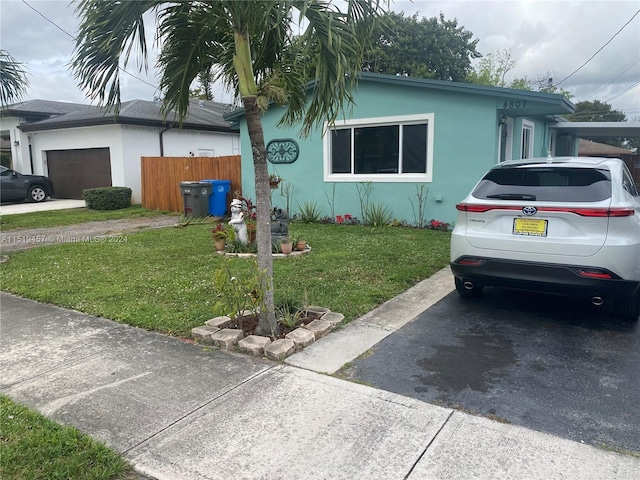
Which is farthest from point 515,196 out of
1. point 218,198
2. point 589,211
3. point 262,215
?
point 218,198

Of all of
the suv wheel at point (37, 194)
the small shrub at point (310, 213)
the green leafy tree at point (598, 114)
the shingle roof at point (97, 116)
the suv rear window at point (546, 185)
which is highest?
the green leafy tree at point (598, 114)

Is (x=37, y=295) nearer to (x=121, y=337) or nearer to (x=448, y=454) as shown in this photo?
(x=121, y=337)

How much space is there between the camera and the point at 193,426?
300 centimetres

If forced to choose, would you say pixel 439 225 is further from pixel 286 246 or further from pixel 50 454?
pixel 50 454

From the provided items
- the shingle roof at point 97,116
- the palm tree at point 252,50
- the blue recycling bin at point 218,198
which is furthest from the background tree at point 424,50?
the palm tree at point 252,50

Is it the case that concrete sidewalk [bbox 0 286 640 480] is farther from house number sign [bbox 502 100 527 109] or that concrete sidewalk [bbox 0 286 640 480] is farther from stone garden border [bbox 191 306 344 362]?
house number sign [bbox 502 100 527 109]

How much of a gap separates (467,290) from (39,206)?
54.0 feet

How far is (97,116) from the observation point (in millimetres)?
17688

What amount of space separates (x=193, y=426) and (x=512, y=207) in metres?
3.50

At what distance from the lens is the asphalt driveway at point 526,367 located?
307cm

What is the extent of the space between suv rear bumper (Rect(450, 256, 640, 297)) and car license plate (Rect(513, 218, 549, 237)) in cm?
28

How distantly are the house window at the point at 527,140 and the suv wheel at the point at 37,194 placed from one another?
56.6ft

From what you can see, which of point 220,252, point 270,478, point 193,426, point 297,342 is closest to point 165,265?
point 220,252

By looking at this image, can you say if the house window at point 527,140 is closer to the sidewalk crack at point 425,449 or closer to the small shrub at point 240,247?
the small shrub at point 240,247
